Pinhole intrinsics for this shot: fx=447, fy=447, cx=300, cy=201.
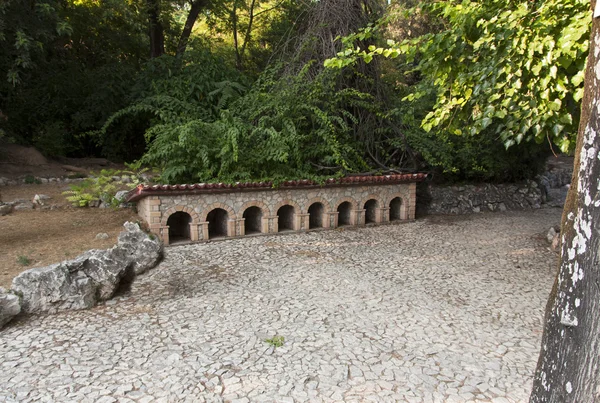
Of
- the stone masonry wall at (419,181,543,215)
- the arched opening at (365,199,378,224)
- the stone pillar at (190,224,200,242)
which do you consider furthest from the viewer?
the stone masonry wall at (419,181,543,215)

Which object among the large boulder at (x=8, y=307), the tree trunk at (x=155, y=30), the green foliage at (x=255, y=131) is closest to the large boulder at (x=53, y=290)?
the large boulder at (x=8, y=307)

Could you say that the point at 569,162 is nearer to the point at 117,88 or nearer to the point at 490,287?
the point at 490,287

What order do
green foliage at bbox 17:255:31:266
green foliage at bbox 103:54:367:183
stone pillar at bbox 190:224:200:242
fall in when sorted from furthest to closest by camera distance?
green foliage at bbox 103:54:367:183
stone pillar at bbox 190:224:200:242
green foliage at bbox 17:255:31:266

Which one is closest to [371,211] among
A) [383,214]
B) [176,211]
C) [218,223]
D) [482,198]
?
[383,214]

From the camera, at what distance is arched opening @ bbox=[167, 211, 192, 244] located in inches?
401

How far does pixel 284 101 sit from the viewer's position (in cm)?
1188

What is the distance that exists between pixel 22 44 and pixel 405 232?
10104 millimetres

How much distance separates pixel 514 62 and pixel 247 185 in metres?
→ 6.27

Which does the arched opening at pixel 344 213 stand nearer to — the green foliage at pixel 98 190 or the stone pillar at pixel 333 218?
the stone pillar at pixel 333 218

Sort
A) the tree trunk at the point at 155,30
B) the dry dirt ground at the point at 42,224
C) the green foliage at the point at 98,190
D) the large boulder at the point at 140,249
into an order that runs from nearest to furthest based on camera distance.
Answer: the dry dirt ground at the point at 42,224 < the large boulder at the point at 140,249 < the green foliage at the point at 98,190 < the tree trunk at the point at 155,30

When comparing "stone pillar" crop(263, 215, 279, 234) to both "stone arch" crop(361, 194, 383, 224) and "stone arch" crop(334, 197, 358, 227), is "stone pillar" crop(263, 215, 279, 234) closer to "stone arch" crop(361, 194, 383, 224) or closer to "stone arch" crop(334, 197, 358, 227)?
"stone arch" crop(334, 197, 358, 227)

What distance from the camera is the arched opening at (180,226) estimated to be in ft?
33.4

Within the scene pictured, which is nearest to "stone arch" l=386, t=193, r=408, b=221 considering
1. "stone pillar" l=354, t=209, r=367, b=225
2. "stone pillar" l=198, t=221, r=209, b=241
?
"stone pillar" l=354, t=209, r=367, b=225

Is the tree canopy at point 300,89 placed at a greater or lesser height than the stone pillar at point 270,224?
greater
